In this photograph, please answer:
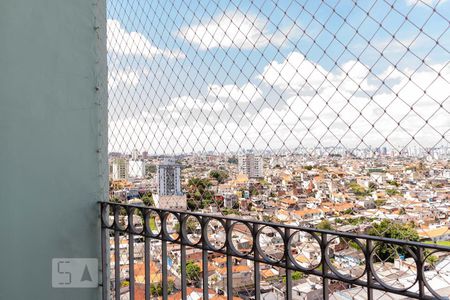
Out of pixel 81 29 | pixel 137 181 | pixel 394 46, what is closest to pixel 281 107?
pixel 394 46

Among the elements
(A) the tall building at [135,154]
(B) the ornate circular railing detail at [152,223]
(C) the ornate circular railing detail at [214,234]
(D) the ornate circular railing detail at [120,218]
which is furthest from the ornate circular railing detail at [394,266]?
(A) the tall building at [135,154]

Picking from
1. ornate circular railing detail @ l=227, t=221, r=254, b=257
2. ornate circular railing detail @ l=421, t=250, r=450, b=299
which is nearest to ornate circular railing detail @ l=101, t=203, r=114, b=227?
ornate circular railing detail @ l=227, t=221, r=254, b=257

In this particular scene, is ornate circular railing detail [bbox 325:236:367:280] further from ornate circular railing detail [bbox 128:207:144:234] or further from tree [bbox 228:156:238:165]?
ornate circular railing detail [bbox 128:207:144:234]

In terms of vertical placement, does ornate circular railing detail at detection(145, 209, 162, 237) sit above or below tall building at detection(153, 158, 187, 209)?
below

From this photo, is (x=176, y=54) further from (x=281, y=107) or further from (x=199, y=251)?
(x=199, y=251)

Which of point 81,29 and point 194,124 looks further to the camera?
point 81,29

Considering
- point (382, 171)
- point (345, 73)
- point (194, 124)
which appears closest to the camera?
point (382, 171)
